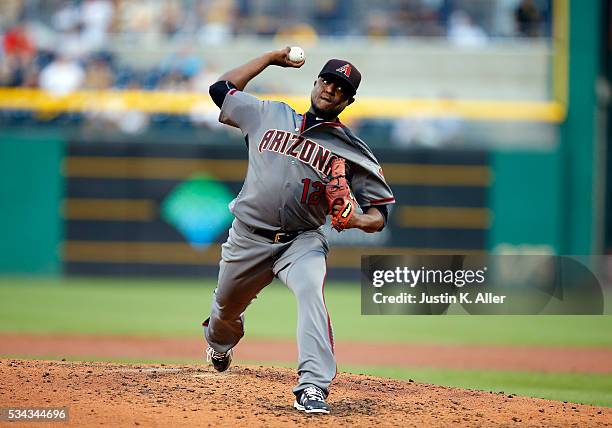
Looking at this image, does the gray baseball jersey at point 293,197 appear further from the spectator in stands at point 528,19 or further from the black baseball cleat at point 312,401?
the spectator in stands at point 528,19

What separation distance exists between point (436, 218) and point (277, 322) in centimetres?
437

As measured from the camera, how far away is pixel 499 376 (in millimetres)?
7926

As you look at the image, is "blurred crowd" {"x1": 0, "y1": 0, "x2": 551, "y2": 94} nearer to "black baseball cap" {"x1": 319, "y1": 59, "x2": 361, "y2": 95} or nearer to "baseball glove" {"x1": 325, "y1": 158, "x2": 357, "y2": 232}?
"black baseball cap" {"x1": 319, "y1": 59, "x2": 361, "y2": 95}

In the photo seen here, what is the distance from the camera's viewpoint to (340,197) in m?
5.25

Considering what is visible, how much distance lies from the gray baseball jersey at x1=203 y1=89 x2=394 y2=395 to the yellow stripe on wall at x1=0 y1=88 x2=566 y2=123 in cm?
929

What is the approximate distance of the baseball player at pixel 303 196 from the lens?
5.28 m

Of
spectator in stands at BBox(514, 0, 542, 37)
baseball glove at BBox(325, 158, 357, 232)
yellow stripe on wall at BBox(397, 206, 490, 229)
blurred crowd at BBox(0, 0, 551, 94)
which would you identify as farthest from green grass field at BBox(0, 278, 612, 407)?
spectator in stands at BBox(514, 0, 542, 37)

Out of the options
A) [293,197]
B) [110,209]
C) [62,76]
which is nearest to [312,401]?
[293,197]

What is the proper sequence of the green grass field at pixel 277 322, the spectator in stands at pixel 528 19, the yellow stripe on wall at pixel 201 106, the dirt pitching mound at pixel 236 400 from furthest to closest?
1. the spectator in stands at pixel 528 19
2. the yellow stripe on wall at pixel 201 106
3. the green grass field at pixel 277 322
4. the dirt pitching mound at pixel 236 400

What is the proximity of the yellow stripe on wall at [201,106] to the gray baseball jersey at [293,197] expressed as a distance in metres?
9.29

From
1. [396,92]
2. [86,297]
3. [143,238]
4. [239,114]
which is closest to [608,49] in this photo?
[396,92]

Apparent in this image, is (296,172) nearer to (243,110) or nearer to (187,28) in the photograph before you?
(243,110)

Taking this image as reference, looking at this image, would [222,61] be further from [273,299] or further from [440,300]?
[440,300]

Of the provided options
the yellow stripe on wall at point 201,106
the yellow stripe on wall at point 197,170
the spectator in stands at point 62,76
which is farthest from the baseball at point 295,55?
the spectator in stands at point 62,76
